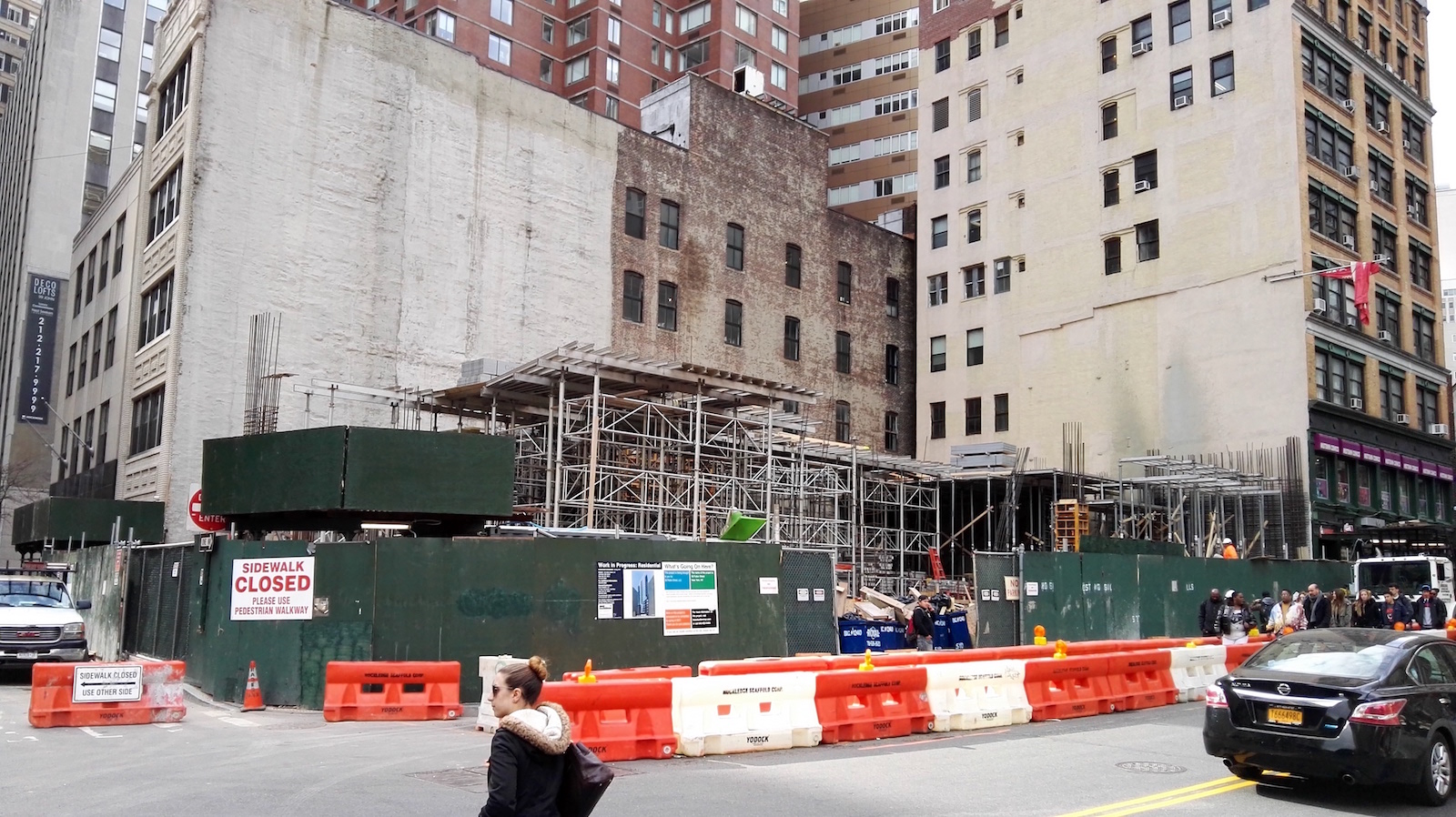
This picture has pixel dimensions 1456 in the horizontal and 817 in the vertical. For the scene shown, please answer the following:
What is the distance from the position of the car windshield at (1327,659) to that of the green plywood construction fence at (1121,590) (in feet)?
40.5

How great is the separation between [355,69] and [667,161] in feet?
38.9

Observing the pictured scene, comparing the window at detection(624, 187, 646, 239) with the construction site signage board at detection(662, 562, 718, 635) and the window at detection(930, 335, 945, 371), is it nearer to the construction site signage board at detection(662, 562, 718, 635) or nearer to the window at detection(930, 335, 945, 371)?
the window at detection(930, 335, 945, 371)

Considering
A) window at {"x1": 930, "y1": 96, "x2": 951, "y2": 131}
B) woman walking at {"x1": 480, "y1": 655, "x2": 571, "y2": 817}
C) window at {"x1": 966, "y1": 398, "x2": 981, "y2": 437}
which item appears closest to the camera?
woman walking at {"x1": 480, "y1": 655, "x2": 571, "y2": 817}

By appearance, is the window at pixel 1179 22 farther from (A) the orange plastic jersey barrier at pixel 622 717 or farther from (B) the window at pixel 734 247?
(A) the orange plastic jersey barrier at pixel 622 717

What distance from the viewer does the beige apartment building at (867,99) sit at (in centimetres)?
7400

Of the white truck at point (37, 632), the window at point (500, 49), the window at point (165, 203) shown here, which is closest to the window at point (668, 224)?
the window at point (165, 203)

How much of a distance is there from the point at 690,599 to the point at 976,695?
16.8 ft

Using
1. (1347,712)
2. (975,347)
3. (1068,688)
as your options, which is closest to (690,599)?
(1068,688)

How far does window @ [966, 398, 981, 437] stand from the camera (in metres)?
50.3

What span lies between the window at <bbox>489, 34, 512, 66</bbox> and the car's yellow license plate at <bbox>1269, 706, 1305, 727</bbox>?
65206 millimetres

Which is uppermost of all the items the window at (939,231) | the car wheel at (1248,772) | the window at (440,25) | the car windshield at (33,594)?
the window at (440,25)

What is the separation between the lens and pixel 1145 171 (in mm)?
46344

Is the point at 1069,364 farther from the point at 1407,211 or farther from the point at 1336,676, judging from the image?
the point at 1336,676

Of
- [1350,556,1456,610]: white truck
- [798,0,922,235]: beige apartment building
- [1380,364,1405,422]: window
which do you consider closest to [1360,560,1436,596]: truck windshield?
[1350,556,1456,610]: white truck
